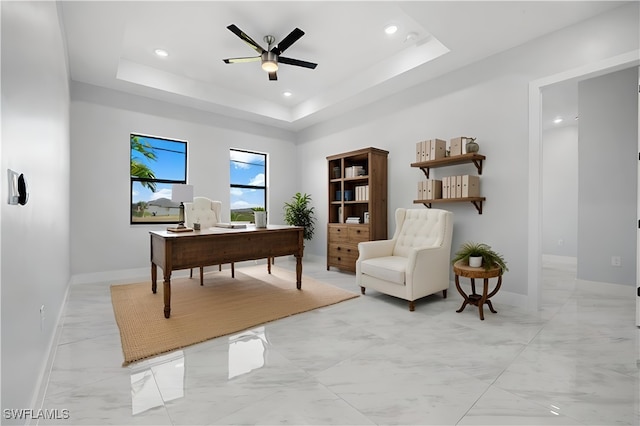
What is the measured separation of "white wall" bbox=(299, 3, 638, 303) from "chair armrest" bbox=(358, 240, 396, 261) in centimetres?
84

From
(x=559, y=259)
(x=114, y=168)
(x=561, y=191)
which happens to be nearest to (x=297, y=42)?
(x=114, y=168)

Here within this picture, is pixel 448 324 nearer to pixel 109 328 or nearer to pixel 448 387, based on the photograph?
pixel 448 387

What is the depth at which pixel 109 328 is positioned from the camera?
2.52 metres

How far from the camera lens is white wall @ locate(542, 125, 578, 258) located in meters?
5.70

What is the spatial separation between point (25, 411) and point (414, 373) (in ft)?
6.43

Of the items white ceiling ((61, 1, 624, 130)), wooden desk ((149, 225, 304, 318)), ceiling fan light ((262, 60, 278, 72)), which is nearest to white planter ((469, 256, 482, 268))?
wooden desk ((149, 225, 304, 318))

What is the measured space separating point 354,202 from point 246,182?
2311mm

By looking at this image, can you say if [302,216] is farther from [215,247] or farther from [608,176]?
[608,176]


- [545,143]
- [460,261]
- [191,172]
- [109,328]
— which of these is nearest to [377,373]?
[460,261]

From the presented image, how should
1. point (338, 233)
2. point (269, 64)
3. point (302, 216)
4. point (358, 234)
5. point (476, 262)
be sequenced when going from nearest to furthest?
point (476, 262)
point (269, 64)
point (358, 234)
point (338, 233)
point (302, 216)

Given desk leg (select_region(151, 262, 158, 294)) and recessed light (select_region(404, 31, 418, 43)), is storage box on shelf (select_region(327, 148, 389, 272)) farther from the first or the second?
desk leg (select_region(151, 262, 158, 294))

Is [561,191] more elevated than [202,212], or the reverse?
[561,191]

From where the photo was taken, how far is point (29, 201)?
156cm

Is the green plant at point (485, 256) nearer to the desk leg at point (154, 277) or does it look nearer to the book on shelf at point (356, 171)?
the book on shelf at point (356, 171)
